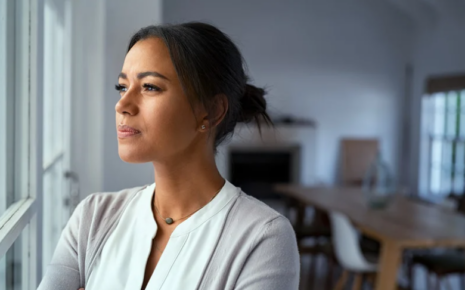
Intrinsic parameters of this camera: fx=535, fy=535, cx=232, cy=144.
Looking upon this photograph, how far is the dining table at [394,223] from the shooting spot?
3.22 m

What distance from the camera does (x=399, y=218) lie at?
3.80 metres

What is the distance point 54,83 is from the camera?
1912 mm

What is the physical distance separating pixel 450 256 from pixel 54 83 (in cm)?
321

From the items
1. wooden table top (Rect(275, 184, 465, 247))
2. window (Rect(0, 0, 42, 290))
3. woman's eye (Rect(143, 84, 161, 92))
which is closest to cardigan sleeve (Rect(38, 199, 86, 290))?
window (Rect(0, 0, 42, 290))

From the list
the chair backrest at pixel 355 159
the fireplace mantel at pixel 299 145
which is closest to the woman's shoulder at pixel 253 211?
the fireplace mantel at pixel 299 145

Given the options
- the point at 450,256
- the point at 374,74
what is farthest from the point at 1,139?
the point at 374,74

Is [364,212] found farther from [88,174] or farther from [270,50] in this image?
[270,50]

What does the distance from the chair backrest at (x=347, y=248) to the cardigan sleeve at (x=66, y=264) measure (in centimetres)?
260

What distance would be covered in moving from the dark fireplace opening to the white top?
21.6 feet

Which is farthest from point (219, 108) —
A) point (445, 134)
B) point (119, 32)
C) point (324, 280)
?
point (445, 134)

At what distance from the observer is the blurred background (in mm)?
2088

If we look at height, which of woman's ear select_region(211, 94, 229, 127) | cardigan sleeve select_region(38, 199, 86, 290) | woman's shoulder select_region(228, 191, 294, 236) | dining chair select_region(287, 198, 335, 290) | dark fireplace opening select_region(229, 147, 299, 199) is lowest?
dining chair select_region(287, 198, 335, 290)

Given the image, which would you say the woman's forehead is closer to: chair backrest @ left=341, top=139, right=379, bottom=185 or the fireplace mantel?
the fireplace mantel

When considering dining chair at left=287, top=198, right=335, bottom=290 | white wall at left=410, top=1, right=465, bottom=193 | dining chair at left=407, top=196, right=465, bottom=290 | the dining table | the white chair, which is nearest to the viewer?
the dining table
